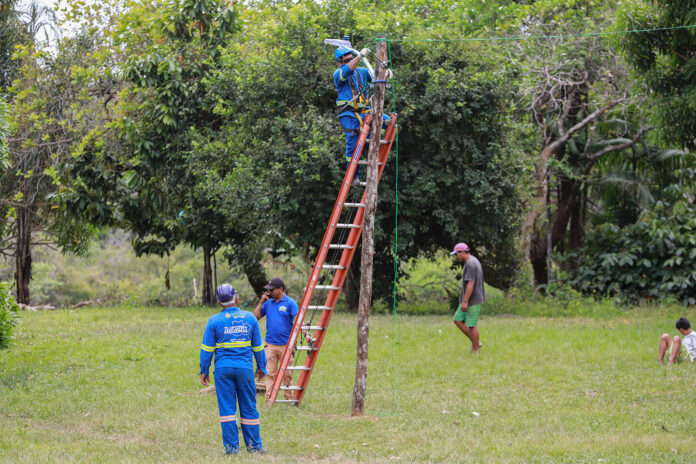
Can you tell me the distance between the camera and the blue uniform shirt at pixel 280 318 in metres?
10.4

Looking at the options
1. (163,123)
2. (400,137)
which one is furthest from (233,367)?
(163,123)

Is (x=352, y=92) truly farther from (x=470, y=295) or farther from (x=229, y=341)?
(x=470, y=295)

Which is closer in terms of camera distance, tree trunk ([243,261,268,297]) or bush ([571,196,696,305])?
bush ([571,196,696,305])

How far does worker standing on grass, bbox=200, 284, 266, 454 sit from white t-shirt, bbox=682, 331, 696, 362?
25.2 ft

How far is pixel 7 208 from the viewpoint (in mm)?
28266

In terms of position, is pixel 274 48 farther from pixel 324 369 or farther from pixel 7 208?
pixel 7 208

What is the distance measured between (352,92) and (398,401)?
4135 mm

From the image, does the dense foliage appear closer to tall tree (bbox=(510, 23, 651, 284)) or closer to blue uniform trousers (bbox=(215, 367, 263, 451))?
tall tree (bbox=(510, 23, 651, 284))

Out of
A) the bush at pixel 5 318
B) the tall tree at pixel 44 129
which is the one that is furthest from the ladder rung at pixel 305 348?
the tall tree at pixel 44 129

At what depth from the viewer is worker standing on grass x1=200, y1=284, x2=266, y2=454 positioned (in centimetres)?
796

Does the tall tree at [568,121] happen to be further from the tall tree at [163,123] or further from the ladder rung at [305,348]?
the ladder rung at [305,348]

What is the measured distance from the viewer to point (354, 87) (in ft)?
34.6

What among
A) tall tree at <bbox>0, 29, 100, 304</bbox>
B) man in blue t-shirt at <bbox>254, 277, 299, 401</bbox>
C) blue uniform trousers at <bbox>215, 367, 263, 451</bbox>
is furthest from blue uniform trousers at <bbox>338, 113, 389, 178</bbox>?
tall tree at <bbox>0, 29, 100, 304</bbox>

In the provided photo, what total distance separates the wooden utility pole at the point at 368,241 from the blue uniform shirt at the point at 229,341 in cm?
209
